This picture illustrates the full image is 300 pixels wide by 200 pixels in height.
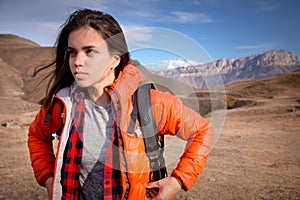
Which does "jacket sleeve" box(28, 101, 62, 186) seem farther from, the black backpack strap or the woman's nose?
the black backpack strap

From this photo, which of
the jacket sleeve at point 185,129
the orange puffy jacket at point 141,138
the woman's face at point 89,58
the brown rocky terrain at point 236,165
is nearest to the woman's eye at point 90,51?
the woman's face at point 89,58

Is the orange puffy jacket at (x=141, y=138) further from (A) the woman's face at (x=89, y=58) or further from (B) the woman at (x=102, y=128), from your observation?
(A) the woman's face at (x=89, y=58)

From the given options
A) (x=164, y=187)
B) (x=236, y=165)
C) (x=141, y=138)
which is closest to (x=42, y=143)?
(x=141, y=138)

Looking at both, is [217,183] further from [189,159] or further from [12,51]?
[12,51]

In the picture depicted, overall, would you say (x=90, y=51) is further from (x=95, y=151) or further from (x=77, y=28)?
(x=95, y=151)

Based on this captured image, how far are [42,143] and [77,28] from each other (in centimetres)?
87

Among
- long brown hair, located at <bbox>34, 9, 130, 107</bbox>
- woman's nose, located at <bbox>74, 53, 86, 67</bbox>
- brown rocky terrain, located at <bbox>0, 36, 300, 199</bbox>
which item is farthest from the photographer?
brown rocky terrain, located at <bbox>0, 36, 300, 199</bbox>

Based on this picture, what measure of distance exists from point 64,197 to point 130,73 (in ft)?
3.10

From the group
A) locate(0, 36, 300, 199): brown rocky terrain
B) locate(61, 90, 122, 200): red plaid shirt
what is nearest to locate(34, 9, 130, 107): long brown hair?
locate(61, 90, 122, 200): red plaid shirt

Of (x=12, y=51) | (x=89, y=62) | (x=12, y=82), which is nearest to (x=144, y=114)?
(x=89, y=62)

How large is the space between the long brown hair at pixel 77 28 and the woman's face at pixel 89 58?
0.05 m

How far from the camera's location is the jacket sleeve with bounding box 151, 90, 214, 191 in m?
1.75

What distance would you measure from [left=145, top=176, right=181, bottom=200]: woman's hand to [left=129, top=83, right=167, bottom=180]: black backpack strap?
0.08m

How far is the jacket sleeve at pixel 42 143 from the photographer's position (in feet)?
6.52
